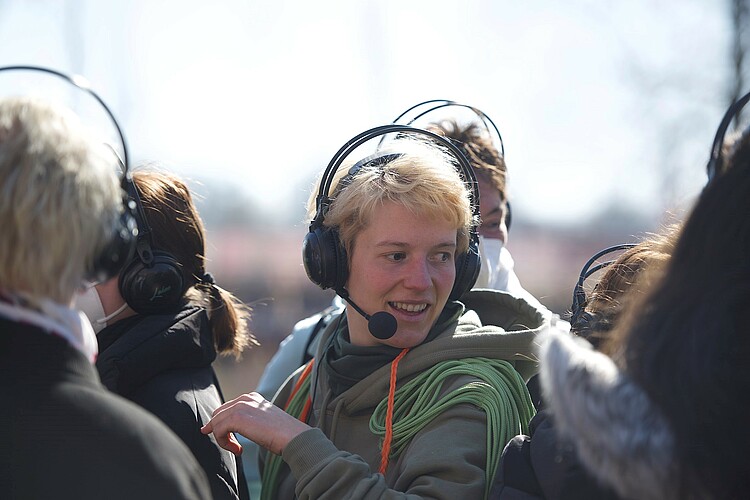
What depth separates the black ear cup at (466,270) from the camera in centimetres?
270

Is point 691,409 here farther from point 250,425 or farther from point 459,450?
point 250,425

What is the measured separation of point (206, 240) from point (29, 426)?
4.94ft

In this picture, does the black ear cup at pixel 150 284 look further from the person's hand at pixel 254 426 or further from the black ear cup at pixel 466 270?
the black ear cup at pixel 466 270

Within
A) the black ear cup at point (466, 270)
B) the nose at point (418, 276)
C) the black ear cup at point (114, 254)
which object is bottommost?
the black ear cup at point (466, 270)

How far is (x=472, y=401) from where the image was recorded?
233cm

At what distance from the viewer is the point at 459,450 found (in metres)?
2.21

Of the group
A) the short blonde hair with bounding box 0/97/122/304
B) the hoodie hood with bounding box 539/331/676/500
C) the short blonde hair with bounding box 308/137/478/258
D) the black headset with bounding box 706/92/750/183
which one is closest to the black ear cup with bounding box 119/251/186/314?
the short blonde hair with bounding box 308/137/478/258

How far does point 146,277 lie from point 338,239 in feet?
1.98

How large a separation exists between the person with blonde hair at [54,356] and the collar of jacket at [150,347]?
943 mm

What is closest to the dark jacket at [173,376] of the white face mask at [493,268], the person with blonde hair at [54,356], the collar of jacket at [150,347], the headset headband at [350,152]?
the collar of jacket at [150,347]

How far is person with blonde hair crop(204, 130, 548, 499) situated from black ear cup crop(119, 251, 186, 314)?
402 mm

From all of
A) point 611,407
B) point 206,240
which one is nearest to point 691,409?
point 611,407

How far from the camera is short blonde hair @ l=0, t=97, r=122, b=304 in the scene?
53.2 inches

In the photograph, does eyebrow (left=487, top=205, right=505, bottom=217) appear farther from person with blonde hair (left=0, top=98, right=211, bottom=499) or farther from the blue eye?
person with blonde hair (left=0, top=98, right=211, bottom=499)
